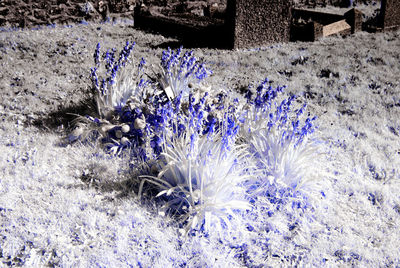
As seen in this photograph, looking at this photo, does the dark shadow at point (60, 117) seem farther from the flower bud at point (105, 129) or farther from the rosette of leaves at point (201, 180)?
the rosette of leaves at point (201, 180)

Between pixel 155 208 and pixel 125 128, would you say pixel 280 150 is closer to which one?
pixel 155 208

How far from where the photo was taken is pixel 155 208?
9.25 ft

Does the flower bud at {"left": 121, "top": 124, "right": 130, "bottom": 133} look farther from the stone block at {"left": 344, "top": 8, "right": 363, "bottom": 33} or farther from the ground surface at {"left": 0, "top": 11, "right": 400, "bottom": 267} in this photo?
the stone block at {"left": 344, "top": 8, "right": 363, "bottom": 33}

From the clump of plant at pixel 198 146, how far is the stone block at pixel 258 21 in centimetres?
267

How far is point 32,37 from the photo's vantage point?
6793mm

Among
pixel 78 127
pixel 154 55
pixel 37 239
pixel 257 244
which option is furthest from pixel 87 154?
pixel 154 55

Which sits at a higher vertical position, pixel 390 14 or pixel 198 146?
pixel 390 14

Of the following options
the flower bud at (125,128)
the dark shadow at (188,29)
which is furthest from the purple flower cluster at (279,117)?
the dark shadow at (188,29)

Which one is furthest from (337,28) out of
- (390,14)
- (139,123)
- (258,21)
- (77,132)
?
(77,132)

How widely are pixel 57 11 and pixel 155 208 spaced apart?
7.01 meters

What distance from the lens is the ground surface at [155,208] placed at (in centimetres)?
253

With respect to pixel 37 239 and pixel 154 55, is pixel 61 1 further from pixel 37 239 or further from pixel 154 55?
pixel 37 239

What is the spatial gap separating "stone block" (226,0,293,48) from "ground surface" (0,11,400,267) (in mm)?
1173

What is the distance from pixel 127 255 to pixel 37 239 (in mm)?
630
